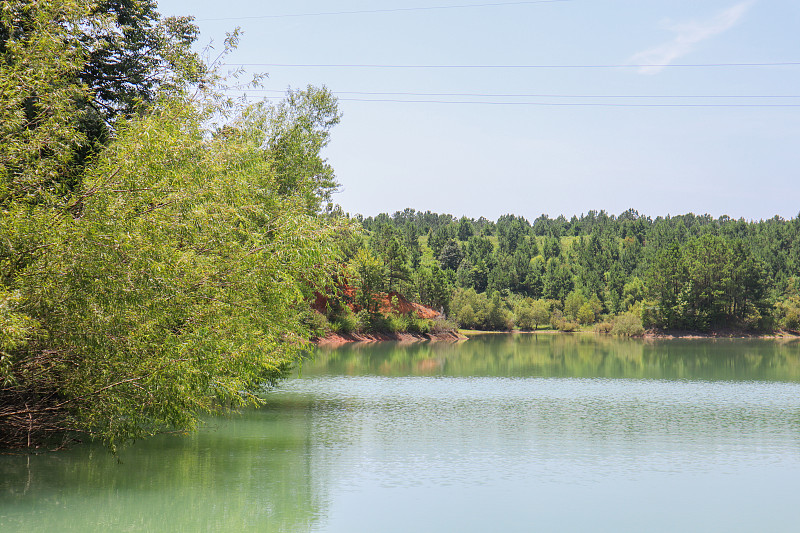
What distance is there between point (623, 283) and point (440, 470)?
124003 millimetres

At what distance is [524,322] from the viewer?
127m

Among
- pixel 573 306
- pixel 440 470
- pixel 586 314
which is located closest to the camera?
pixel 440 470

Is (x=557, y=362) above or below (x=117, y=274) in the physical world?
below

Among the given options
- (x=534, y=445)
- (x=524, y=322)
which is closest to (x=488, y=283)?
Result: (x=524, y=322)

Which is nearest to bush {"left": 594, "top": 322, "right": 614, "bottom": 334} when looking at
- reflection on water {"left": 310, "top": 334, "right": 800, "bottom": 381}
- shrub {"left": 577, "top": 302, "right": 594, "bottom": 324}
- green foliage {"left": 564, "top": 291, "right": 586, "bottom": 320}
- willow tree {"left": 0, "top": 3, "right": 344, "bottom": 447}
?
shrub {"left": 577, "top": 302, "right": 594, "bottom": 324}

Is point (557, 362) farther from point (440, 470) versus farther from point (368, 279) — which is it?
point (440, 470)

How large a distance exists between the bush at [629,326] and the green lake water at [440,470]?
253ft

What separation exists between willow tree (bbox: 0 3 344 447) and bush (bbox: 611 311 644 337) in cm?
9830

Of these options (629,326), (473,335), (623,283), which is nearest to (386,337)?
(473,335)

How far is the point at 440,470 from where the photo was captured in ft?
61.5

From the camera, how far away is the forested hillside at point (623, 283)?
4163 inches

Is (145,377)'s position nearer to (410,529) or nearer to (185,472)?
(185,472)

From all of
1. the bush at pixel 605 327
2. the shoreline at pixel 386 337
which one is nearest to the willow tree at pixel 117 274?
the shoreline at pixel 386 337

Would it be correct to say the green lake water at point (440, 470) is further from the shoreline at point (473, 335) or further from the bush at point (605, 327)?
the bush at point (605, 327)
